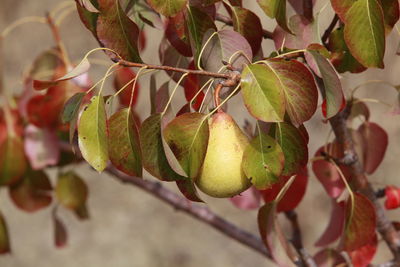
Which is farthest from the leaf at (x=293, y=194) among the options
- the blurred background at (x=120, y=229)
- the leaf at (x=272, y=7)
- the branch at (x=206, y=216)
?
the blurred background at (x=120, y=229)

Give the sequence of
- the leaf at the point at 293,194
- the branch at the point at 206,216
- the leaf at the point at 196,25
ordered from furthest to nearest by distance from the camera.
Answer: the branch at the point at 206,216 → the leaf at the point at 293,194 → the leaf at the point at 196,25

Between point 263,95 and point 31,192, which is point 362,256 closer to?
point 263,95

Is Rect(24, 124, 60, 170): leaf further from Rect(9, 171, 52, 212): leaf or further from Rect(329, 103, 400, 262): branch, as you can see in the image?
Rect(329, 103, 400, 262): branch

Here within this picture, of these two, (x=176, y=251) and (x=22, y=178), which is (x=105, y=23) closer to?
(x=22, y=178)

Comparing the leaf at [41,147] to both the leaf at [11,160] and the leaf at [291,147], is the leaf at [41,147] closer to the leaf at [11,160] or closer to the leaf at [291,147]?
the leaf at [11,160]

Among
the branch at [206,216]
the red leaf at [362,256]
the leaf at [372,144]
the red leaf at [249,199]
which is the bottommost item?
the branch at [206,216]

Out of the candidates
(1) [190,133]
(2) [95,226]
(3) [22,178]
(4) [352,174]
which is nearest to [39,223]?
(2) [95,226]
